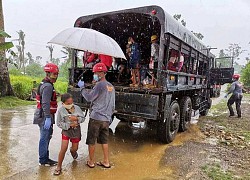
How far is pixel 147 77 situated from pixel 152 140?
1.47 metres

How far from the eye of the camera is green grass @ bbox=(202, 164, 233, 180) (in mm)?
3678

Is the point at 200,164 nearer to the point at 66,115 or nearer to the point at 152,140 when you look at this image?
the point at 152,140

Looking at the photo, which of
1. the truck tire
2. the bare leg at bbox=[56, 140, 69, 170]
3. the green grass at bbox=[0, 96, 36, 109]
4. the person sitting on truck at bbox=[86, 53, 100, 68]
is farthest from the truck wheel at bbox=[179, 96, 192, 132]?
the green grass at bbox=[0, 96, 36, 109]

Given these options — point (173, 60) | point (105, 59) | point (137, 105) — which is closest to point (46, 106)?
point (137, 105)

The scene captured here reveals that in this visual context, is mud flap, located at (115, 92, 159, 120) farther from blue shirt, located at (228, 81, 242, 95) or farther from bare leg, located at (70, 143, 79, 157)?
blue shirt, located at (228, 81, 242, 95)

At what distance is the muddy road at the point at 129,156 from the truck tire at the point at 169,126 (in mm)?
159

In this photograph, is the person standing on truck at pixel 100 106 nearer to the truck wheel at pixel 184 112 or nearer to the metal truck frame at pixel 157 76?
the metal truck frame at pixel 157 76

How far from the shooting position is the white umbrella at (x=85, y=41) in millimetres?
3787

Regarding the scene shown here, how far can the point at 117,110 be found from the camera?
16.0 feet

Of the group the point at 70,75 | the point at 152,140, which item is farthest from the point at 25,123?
the point at 152,140

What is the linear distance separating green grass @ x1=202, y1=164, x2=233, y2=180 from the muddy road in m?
0.02

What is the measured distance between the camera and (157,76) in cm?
466

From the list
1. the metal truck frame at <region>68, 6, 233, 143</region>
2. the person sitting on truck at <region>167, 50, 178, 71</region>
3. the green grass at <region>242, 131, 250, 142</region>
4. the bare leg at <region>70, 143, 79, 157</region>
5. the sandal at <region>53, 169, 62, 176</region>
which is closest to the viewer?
the sandal at <region>53, 169, 62, 176</region>

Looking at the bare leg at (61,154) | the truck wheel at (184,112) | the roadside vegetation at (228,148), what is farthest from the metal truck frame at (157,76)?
the bare leg at (61,154)
